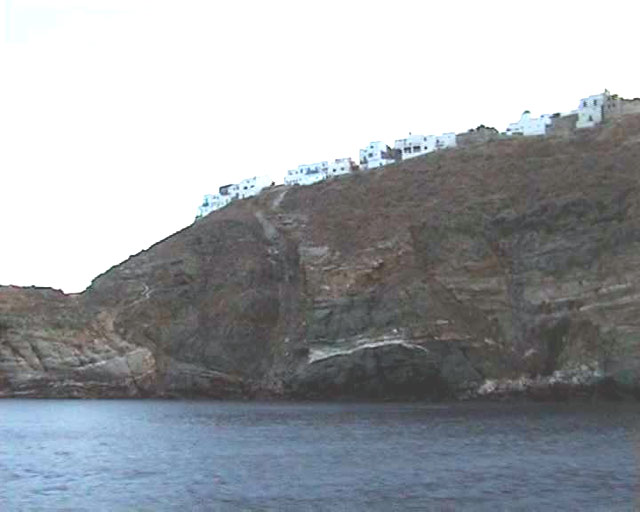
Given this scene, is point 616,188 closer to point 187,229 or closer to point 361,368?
point 361,368

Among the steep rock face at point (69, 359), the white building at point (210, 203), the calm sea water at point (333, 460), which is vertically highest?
the white building at point (210, 203)

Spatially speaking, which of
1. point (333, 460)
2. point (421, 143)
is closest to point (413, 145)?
point (421, 143)

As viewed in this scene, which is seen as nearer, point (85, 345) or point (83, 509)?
point (83, 509)

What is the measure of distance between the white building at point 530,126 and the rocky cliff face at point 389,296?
87.2 ft

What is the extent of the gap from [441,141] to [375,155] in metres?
14.3

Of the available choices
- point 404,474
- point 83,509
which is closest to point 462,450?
point 404,474

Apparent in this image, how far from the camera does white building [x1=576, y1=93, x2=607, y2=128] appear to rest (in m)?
139

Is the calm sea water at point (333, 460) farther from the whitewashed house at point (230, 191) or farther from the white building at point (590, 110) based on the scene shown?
Result: the whitewashed house at point (230, 191)

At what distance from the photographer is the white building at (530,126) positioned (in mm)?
149875

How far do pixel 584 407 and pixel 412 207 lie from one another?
131 ft

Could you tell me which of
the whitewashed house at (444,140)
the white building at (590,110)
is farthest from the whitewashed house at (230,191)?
the white building at (590,110)

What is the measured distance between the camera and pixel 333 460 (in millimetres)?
50750

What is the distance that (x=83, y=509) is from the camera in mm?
36688

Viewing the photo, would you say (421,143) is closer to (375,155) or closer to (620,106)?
(375,155)
